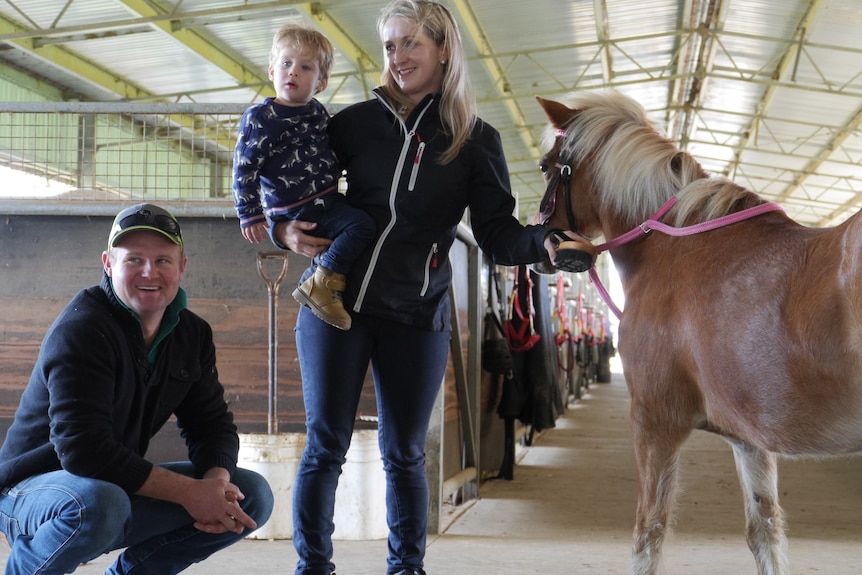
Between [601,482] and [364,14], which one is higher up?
[364,14]

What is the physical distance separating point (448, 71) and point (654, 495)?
3.82 ft

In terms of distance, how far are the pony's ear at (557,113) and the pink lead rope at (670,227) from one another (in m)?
0.38

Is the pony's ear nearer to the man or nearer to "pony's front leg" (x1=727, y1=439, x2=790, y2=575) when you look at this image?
"pony's front leg" (x1=727, y1=439, x2=790, y2=575)

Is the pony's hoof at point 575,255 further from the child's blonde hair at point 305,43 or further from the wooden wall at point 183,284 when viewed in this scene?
the wooden wall at point 183,284

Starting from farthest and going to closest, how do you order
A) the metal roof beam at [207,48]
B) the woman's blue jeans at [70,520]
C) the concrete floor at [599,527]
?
the metal roof beam at [207,48] → the concrete floor at [599,527] → the woman's blue jeans at [70,520]

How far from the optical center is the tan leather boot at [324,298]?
6.57 feet

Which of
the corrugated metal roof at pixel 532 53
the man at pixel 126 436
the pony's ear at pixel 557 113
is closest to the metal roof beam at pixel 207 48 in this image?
the corrugated metal roof at pixel 532 53

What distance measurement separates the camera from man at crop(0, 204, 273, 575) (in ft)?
5.20

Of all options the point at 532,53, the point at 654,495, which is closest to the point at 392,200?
the point at 654,495

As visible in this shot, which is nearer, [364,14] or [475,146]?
[475,146]

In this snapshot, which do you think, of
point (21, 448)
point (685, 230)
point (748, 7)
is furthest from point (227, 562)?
point (748, 7)

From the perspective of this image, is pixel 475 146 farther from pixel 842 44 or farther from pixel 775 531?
pixel 842 44

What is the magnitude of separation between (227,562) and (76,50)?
863 centimetres

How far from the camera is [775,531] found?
2197mm
